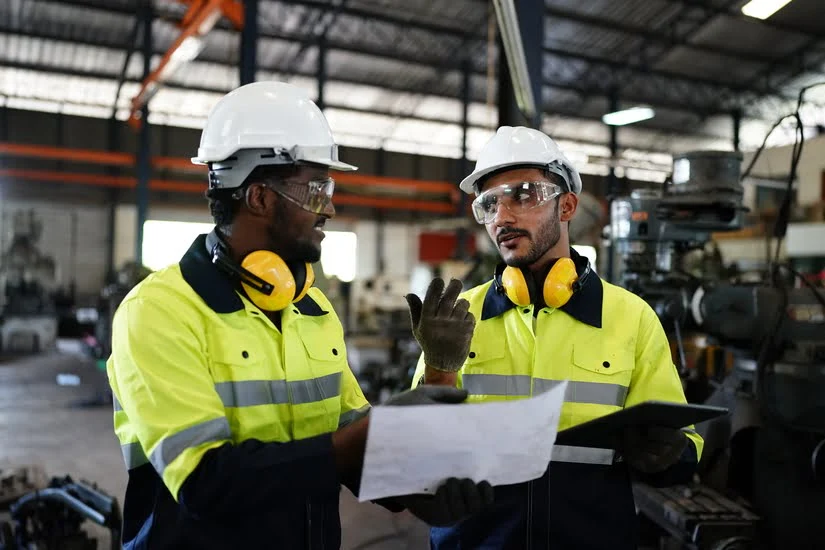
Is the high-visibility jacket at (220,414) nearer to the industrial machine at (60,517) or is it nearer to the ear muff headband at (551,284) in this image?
the ear muff headband at (551,284)

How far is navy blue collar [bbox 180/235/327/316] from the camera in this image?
4.58ft

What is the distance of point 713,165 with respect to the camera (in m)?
3.53

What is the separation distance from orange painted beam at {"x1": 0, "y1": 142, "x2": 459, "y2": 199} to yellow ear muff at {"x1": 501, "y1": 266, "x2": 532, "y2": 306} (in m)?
9.00

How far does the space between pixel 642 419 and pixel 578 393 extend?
312mm

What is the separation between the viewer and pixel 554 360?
1.75 meters

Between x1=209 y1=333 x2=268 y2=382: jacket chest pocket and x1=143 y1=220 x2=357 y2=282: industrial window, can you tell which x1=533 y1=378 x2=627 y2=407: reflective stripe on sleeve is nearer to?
x1=209 y1=333 x2=268 y2=382: jacket chest pocket

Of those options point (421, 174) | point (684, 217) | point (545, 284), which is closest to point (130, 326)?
point (545, 284)

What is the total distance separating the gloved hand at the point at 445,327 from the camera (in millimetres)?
1509

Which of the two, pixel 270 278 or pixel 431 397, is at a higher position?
pixel 270 278

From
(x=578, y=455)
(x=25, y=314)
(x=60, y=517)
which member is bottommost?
(x=60, y=517)

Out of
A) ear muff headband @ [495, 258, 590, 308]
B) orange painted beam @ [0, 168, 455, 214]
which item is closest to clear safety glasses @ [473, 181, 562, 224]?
ear muff headband @ [495, 258, 590, 308]

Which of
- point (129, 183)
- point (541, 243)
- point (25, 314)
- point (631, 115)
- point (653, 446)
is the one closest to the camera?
point (653, 446)

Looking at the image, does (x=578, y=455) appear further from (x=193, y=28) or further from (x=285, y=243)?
(x=193, y=28)

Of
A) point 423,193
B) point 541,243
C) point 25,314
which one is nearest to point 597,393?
point 541,243
